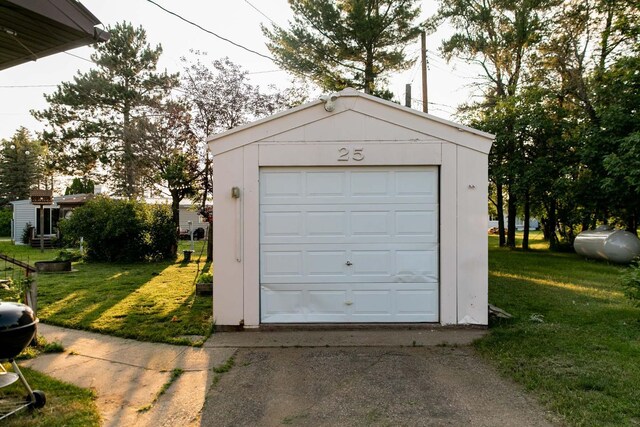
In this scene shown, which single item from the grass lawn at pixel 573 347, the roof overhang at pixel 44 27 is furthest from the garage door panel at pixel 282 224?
the roof overhang at pixel 44 27

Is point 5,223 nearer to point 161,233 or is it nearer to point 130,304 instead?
point 161,233

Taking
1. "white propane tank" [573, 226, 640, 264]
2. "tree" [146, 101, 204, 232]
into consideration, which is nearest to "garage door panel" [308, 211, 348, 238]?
"tree" [146, 101, 204, 232]

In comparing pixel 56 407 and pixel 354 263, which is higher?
pixel 354 263

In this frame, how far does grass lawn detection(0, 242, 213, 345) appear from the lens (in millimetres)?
6102

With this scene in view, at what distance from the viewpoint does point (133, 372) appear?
14.9 ft

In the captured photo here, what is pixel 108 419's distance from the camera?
3.45 meters

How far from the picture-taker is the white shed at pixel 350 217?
20.1 ft

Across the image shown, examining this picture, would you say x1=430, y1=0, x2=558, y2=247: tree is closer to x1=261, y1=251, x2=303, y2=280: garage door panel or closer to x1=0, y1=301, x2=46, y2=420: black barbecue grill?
x1=261, y1=251, x2=303, y2=280: garage door panel

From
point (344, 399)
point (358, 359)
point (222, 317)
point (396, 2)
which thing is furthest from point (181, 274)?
point (396, 2)

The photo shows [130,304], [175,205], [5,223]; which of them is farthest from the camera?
[5,223]

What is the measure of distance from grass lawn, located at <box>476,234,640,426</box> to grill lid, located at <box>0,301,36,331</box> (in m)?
4.29

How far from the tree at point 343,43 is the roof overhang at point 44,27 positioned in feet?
44.4

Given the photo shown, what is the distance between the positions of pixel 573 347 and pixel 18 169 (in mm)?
43761

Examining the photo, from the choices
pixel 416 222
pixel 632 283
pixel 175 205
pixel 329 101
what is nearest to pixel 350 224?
pixel 416 222
